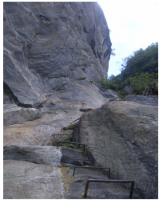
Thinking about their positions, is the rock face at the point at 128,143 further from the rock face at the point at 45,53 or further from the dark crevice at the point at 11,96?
the rock face at the point at 45,53

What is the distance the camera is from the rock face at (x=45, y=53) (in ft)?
44.5

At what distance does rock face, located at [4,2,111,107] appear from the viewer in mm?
13562

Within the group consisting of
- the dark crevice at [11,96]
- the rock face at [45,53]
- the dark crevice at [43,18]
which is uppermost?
the dark crevice at [43,18]

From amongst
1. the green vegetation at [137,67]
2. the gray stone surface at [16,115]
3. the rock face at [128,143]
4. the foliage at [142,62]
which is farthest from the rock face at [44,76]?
the foliage at [142,62]

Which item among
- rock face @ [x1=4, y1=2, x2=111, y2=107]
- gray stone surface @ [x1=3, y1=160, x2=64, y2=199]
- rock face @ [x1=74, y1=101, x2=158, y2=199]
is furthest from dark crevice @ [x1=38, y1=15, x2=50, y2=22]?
gray stone surface @ [x1=3, y1=160, x2=64, y2=199]

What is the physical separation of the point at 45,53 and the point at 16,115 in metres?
8.30

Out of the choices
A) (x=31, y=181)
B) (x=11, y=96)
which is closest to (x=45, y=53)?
(x=11, y=96)

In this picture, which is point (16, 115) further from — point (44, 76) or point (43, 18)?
point (43, 18)

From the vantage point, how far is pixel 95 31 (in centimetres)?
2502

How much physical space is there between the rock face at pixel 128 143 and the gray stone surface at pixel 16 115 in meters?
6.04

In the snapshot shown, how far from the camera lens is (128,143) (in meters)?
4.45

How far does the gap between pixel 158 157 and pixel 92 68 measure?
1910cm

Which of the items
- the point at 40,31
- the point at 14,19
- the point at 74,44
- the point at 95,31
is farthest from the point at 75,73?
Result: the point at 95,31

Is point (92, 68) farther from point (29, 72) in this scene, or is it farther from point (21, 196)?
point (21, 196)
